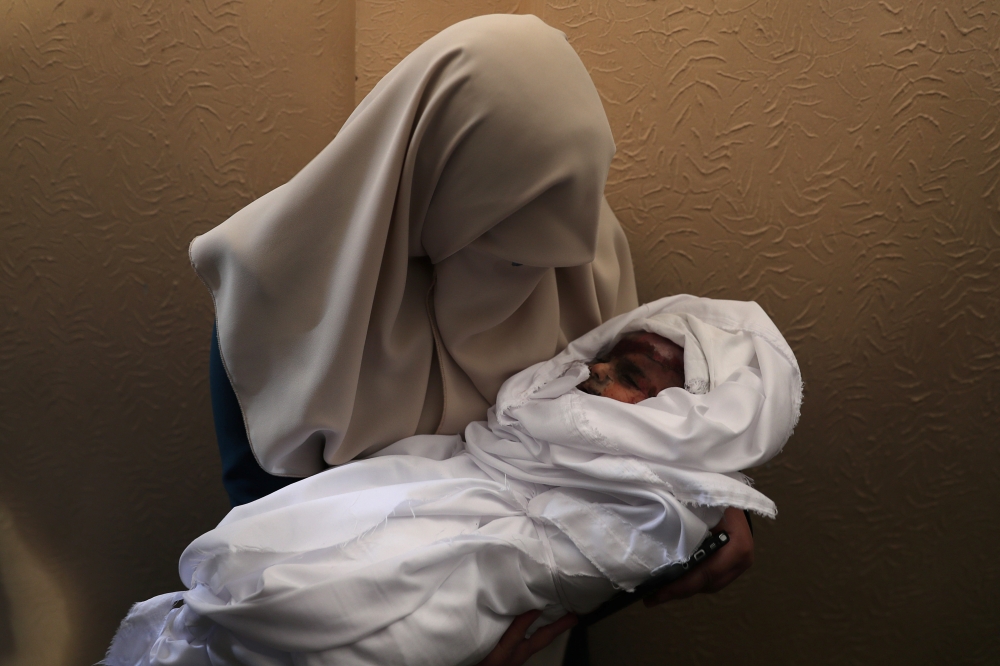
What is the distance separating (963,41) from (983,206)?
0.30 metres

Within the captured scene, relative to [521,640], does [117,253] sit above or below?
above

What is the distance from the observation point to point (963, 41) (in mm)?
1180

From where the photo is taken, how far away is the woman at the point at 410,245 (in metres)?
0.89

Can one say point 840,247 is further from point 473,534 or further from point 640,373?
point 473,534

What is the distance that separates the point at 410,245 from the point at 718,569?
67cm

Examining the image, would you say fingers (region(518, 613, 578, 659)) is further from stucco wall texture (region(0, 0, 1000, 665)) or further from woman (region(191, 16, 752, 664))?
stucco wall texture (region(0, 0, 1000, 665))

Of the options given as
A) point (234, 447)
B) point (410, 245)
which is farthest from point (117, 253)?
point (410, 245)

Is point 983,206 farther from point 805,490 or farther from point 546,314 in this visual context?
point 546,314

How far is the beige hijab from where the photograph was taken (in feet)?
2.92

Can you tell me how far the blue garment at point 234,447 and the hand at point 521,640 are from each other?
1.53ft

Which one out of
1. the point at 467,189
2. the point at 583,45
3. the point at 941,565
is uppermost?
the point at 583,45

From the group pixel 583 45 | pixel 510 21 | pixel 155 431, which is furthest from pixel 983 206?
pixel 155 431

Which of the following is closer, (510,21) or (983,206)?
(510,21)

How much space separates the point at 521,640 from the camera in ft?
2.82
